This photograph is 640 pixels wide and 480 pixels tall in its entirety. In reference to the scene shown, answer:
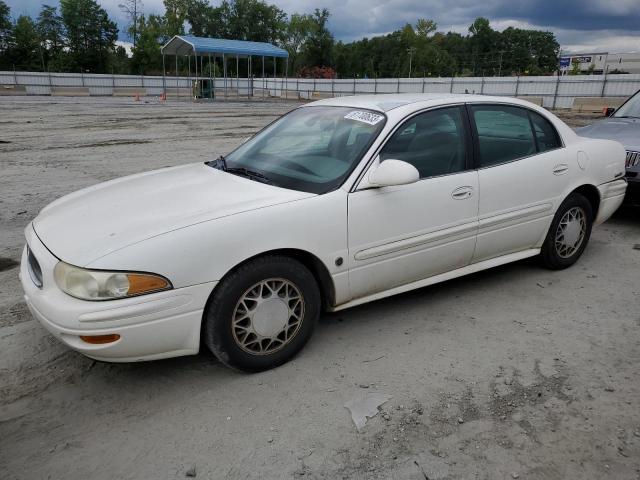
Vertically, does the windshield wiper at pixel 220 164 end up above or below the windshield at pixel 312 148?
below

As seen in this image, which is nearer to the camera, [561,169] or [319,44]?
[561,169]

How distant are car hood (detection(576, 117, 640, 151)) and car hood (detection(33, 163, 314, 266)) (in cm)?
458

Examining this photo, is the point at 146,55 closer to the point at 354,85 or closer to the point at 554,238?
the point at 354,85

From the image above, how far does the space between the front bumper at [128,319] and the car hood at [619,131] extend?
5299 millimetres

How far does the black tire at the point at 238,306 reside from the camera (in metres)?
2.86

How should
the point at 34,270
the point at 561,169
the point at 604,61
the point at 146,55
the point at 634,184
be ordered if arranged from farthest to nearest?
1. the point at 604,61
2. the point at 146,55
3. the point at 634,184
4. the point at 561,169
5. the point at 34,270

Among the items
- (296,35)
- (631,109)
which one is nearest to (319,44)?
(296,35)

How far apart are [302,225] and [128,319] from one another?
41.8 inches

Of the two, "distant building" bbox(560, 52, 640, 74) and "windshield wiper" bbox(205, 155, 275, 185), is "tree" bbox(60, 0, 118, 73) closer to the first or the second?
"windshield wiper" bbox(205, 155, 275, 185)

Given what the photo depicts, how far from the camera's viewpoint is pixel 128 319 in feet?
8.63

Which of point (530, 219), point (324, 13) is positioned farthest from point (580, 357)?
point (324, 13)

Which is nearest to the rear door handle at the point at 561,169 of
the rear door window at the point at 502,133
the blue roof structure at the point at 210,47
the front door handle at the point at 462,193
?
the rear door window at the point at 502,133

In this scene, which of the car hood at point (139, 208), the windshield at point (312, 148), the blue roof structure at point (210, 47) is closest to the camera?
the car hood at point (139, 208)

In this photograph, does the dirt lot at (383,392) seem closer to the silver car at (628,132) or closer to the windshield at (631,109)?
the silver car at (628,132)
